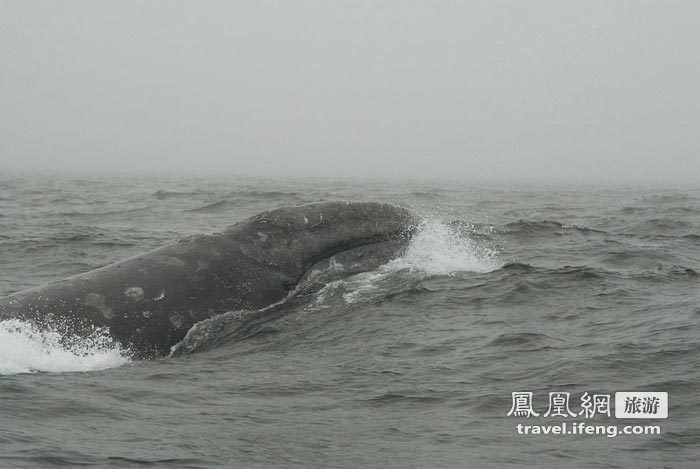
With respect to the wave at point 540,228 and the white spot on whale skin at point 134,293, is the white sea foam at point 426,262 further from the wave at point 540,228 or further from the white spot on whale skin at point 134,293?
the wave at point 540,228

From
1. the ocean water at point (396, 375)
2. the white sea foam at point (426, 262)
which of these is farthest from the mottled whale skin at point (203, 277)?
the white sea foam at point (426, 262)

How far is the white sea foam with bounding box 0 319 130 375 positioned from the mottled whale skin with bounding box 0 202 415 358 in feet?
0.45

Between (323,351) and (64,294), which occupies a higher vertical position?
(64,294)

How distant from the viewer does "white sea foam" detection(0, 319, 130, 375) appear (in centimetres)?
789

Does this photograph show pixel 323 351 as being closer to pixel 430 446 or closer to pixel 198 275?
pixel 198 275

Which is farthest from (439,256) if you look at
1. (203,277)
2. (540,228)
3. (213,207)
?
(213,207)

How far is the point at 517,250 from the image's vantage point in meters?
16.8

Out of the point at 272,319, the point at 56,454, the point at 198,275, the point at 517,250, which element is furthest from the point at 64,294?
the point at 517,250

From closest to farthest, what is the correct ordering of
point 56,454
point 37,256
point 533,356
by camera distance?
point 56,454 < point 533,356 < point 37,256

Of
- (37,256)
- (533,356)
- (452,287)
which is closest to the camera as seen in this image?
(533,356)

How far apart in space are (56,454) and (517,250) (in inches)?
507

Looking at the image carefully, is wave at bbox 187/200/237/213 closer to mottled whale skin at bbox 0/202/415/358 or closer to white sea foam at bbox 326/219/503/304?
white sea foam at bbox 326/219/503/304

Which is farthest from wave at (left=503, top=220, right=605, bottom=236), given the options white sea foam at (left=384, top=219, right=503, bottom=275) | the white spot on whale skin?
the white spot on whale skin

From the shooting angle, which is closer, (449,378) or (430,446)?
(430,446)
